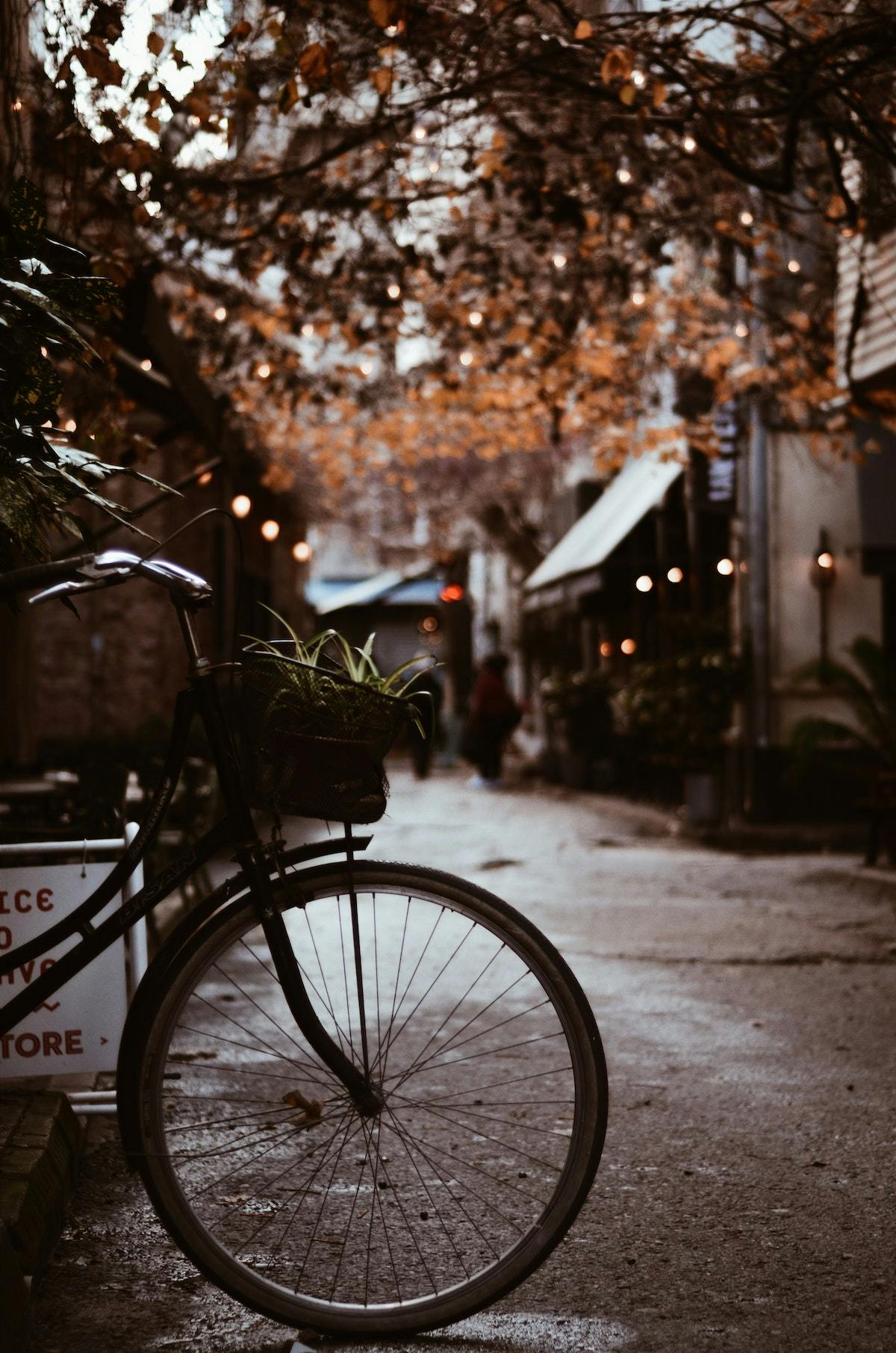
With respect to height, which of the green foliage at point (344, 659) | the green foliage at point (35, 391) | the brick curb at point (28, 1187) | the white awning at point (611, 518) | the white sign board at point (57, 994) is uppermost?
the white awning at point (611, 518)

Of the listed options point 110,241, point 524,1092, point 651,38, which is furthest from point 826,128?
point 524,1092

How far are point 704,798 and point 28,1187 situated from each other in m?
12.2

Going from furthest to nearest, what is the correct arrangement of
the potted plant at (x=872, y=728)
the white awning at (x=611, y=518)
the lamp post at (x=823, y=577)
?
the white awning at (x=611, y=518)
the lamp post at (x=823, y=577)
the potted plant at (x=872, y=728)

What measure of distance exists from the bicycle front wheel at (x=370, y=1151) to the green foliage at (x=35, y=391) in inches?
35.3

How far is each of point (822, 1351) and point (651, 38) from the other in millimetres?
5454

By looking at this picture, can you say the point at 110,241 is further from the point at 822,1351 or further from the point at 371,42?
the point at 822,1351

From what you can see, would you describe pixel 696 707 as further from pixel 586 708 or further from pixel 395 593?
pixel 395 593

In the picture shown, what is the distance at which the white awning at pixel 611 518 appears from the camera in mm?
18141

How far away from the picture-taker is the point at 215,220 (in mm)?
9148

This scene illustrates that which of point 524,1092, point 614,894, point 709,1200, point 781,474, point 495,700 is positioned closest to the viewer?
point 709,1200

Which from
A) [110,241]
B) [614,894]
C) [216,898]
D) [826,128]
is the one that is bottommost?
[614,894]

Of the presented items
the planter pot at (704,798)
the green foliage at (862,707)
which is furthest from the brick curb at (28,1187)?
the planter pot at (704,798)

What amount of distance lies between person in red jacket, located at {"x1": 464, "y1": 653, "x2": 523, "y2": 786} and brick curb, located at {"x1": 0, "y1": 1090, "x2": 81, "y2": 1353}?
18.8 meters

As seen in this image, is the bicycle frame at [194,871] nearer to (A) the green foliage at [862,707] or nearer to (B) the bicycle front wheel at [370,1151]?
(B) the bicycle front wheel at [370,1151]
